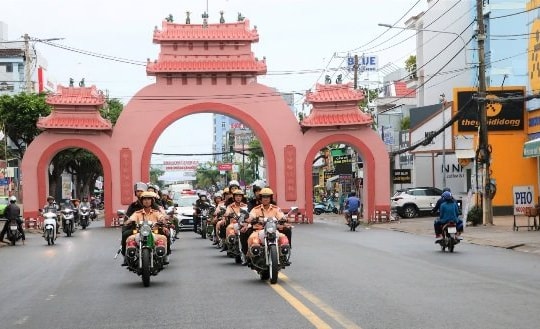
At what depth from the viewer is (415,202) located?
140 ft

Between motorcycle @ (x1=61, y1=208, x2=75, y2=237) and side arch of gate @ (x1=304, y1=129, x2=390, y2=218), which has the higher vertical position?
side arch of gate @ (x1=304, y1=129, x2=390, y2=218)

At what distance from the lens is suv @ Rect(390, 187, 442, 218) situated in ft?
140

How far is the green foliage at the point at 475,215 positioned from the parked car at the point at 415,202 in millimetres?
11432

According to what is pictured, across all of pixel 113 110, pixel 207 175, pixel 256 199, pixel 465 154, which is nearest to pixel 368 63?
pixel 113 110

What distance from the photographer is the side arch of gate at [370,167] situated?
40438mm

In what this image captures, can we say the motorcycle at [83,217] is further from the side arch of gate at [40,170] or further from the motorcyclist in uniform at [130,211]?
the motorcyclist in uniform at [130,211]

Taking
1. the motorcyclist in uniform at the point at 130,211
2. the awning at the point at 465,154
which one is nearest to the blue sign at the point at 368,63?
the awning at the point at 465,154

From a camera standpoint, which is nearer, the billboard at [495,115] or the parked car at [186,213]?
the parked car at [186,213]

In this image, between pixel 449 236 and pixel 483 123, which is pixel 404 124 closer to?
pixel 483 123

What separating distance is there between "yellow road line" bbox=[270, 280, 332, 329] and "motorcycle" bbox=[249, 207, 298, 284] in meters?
0.46

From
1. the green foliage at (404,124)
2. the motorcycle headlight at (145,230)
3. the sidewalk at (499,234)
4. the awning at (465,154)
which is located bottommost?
the sidewalk at (499,234)

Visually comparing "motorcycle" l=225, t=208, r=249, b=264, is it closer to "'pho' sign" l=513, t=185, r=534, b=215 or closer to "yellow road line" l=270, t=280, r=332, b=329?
"yellow road line" l=270, t=280, r=332, b=329

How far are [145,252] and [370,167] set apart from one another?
28.8 meters

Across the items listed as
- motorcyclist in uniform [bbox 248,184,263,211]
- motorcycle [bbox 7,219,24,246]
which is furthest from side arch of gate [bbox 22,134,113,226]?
motorcyclist in uniform [bbox 248,184,263,211]
